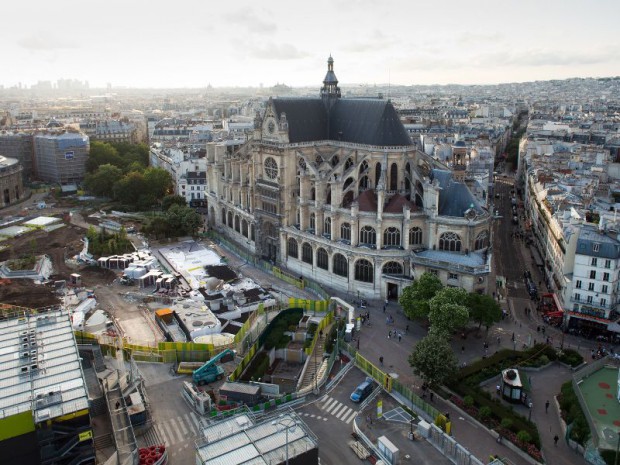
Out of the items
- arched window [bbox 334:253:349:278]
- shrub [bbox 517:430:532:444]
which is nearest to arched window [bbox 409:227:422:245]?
arched window [bbox 334:253:349:278]

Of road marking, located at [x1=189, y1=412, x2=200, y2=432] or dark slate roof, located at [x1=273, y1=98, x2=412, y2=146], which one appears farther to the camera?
dark slate roof, located at [x1=273, y1=98, x2=412, y2=146]

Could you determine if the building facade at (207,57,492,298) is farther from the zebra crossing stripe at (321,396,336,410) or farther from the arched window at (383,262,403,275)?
the zebra crossing stripe at (321,396,336,410)

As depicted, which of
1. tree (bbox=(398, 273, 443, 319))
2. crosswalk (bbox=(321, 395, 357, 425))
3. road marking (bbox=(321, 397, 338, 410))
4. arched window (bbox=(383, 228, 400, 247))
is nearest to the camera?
crosswalk (bbox=(321, 395, 357, 425))

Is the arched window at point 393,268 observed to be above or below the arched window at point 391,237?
below

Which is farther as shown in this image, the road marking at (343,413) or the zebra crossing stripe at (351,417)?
the road marking at (343,413)

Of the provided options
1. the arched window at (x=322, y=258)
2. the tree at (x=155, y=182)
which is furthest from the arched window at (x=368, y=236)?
the tree at (x=155, y=182)

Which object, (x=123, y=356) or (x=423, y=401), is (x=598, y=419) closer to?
(x=423, y=401)

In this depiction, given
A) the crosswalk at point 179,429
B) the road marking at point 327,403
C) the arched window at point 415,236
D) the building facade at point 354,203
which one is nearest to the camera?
the crosswalk at point 179,429

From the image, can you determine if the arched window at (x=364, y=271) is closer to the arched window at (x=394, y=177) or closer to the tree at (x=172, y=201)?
the arched window at (x=394, y=177)

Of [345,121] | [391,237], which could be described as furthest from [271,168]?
[391,237]
